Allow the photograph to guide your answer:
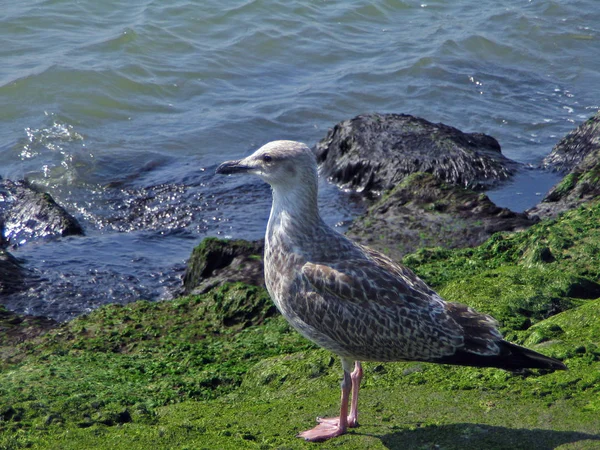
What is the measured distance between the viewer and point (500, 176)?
13.3m

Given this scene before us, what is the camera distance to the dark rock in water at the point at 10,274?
997 centimetres

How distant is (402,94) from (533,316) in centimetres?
1255

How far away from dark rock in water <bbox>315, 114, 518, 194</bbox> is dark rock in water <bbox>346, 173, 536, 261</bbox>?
2387 millimetres

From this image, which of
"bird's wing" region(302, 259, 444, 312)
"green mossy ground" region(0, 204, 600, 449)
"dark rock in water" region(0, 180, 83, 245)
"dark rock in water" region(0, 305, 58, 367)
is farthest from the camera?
"dark rock in water" region(0, 180, 83, 245)

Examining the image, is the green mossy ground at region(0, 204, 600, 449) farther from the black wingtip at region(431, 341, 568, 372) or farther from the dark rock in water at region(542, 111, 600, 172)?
the dark rock in water at region(542, 111, 600, 172)

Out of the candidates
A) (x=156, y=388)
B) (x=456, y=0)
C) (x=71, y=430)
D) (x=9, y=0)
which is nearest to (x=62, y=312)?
(x=156, y=388)

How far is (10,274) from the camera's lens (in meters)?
10.2

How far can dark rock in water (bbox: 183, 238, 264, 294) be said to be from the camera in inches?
354

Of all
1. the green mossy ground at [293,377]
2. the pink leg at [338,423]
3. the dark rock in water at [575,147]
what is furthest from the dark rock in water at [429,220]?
the dark rock in water at [575,147]

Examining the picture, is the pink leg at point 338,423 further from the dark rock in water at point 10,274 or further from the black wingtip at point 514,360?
the dark rock in water at point 10,274

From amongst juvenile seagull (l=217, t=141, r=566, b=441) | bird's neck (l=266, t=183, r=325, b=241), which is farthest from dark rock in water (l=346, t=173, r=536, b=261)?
juvenile seagull (l=217, t=141, r=566, b=441)

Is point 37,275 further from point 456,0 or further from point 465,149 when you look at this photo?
point 456,0

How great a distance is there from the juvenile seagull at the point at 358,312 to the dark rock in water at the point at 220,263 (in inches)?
118

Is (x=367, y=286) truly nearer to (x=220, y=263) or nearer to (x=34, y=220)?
(x=220, y=263)
